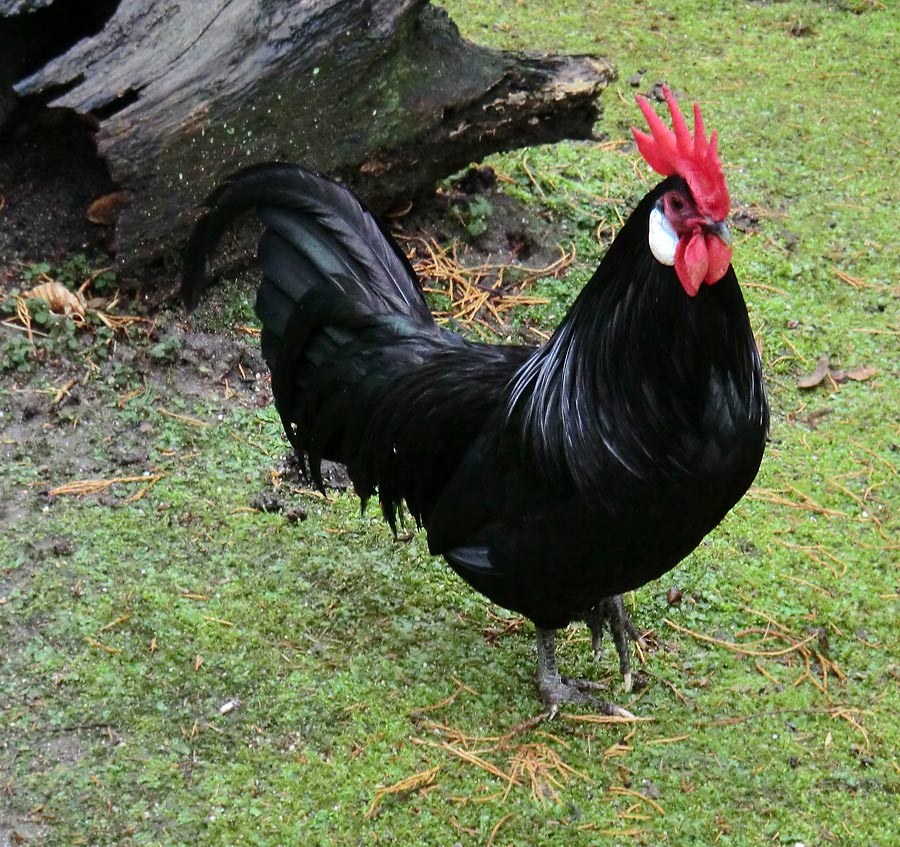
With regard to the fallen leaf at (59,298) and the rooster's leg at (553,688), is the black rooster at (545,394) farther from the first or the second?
the fallen leaf at (59,298)

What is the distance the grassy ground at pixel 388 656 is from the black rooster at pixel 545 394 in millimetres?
378

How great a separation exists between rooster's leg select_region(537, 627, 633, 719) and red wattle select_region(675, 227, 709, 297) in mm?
1585

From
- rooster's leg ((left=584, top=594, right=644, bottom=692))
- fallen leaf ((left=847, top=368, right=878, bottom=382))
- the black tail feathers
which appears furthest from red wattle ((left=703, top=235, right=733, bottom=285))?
fallen leaf ((left=847, top=368, right=878, bottom=382))

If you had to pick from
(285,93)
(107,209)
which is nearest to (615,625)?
(285,93)

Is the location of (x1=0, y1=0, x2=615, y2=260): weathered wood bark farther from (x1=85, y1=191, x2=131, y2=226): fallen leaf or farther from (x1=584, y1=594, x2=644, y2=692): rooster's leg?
(x1=584, y1=594, x2=644, y2=692): rooster's leg

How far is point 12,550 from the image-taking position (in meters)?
4.53

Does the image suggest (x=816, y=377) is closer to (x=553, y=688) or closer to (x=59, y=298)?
(x=553, y=688)

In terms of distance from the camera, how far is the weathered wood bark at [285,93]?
4.96 metres

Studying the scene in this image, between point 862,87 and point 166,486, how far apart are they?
19.0 ft

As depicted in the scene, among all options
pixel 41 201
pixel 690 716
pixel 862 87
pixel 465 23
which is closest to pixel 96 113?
pixel 41 201

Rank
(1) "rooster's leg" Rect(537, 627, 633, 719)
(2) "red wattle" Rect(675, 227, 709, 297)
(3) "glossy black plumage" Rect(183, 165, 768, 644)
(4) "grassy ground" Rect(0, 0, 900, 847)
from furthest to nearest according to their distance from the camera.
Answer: (1) "rooster's leg" Rect(537, 627, 633, 719) < (4) "grassy ground" Rect(0, 0, 900, 847) < (3) "glossy black plumage" Rect(183, 165, 768, 644) < (2) "red wattle" Rect(675, 227, 709, 297)

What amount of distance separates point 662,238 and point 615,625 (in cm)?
170

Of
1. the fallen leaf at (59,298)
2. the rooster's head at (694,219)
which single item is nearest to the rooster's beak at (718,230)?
the rooster's head at (694,219)

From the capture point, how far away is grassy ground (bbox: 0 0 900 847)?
381cm
